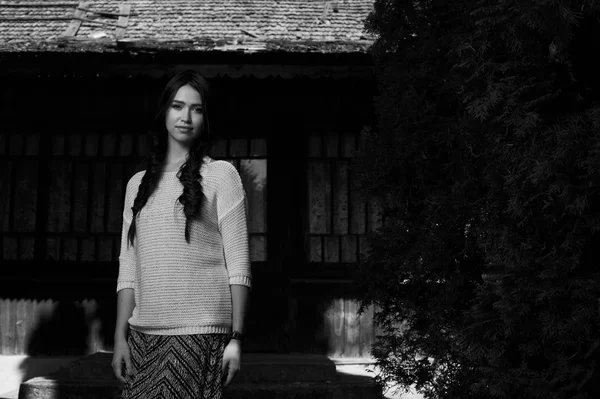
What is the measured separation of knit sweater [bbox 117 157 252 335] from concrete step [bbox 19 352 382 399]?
3508 mm

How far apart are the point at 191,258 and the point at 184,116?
59cm

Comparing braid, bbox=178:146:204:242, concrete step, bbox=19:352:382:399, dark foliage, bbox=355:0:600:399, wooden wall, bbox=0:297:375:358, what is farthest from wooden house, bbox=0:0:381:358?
braid, bbox=178:146:204:242

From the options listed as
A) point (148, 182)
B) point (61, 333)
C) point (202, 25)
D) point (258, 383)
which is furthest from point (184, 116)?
point (61, 333)

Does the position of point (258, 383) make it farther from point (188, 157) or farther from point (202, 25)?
point (202, 25)

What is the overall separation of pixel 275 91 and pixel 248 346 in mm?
2959

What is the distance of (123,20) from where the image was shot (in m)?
8.80

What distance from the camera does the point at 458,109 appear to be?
15.3 feet

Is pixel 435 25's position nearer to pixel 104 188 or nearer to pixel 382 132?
pixel 382 132

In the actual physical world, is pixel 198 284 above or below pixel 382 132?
below

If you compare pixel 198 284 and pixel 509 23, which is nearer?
pixel 198 284

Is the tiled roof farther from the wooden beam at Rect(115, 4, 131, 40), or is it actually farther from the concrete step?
the concrete step

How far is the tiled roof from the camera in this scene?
320 inches

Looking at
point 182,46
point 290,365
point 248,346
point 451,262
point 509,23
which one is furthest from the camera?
point 248,346

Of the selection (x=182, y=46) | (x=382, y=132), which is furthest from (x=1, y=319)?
(x=382, y=132)
